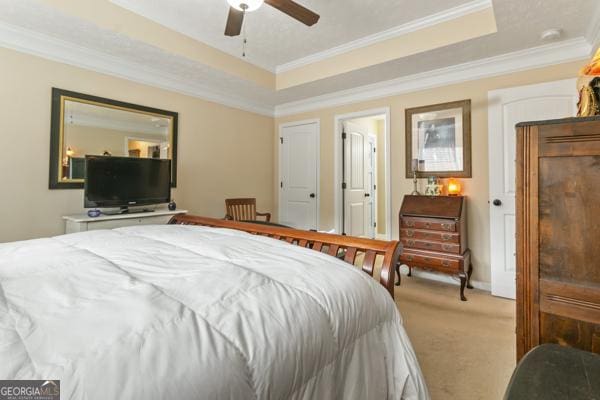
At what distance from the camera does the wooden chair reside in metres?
4.04

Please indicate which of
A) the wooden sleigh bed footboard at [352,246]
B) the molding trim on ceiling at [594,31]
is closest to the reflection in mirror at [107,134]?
the wooden sleigh bed footboard at [352,246]

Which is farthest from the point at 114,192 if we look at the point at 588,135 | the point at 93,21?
the point at 588,135

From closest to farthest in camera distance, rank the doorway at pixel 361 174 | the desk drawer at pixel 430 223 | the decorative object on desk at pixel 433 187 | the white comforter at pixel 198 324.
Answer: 1. the white comforter at pixel 198 324
2. the desk drawer at pixel 430 223
3. the decorative object on desk at pixel 433 187
4. the doorway at pixel 361 174

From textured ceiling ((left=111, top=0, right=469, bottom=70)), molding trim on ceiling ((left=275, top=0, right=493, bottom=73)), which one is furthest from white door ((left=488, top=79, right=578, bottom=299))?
textured ceiling ((left=111, top=0, right=469, bottom=70))

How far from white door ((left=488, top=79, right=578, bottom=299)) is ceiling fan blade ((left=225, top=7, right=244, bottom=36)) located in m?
2.67

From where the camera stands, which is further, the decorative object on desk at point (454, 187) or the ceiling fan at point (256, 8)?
the decorative object on desk at point (454, 187)

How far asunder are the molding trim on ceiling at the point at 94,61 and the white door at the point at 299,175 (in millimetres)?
1284

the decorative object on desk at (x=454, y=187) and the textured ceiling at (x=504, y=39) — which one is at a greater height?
the textured ceiling at (x=504, y=39)

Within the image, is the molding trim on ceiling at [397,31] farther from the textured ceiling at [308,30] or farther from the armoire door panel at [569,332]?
the armoire door panel at [569,332]

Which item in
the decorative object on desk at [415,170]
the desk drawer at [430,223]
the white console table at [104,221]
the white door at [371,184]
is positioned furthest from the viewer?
the white door at [371,184]

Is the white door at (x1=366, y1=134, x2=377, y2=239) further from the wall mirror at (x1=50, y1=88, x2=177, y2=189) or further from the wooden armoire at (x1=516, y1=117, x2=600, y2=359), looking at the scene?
the wooden armoire at (x1=516, y1=117, x2=600, y2=359)

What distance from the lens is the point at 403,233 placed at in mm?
3234

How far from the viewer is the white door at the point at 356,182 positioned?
4.56 m

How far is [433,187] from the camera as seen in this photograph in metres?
3.40
